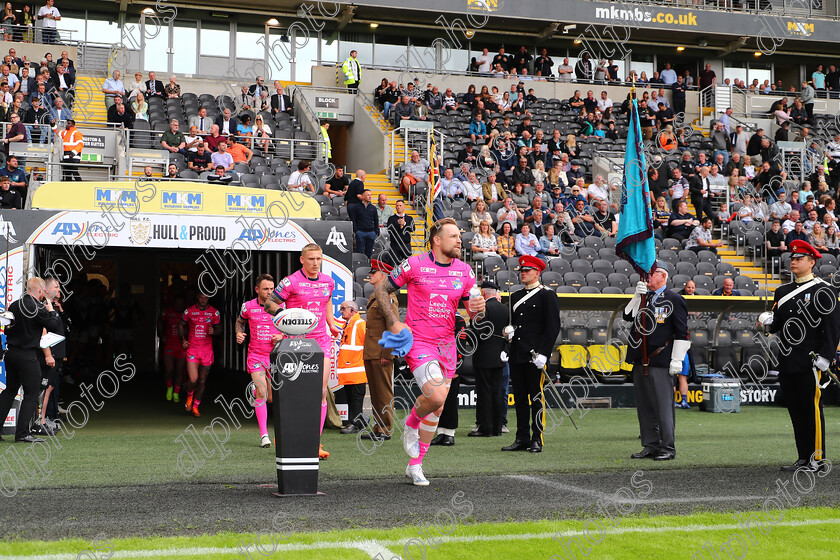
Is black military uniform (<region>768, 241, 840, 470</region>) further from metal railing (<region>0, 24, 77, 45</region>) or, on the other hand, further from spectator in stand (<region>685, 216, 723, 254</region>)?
metal railing (<region>0, 24, 77, 45</region>)

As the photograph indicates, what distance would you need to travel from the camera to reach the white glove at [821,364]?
878 cm

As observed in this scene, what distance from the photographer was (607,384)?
17.3 m

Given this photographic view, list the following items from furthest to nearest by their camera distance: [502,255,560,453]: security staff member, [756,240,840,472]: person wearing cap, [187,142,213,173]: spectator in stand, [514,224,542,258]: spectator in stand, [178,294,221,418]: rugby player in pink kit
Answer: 1. [514,224,542,258]: spectator in stand
2. [187,142,213,173]: spectator in stand
3. [178,294,221,418]: rugby player in pink kit
4. [502,255,560,453]: security staff member
5. [756,240,840,472]: person wearing cap

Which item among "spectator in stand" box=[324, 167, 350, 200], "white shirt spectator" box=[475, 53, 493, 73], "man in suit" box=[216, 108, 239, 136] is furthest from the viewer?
"white shirt spectator" box=[475, 53, 493, 73]

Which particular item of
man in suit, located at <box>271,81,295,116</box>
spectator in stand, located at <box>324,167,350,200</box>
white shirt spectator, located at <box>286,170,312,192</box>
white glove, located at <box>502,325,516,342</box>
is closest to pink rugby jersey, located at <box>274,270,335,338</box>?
white glove, located at <box>502,325,516,342</box>

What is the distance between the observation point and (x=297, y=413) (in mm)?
7289

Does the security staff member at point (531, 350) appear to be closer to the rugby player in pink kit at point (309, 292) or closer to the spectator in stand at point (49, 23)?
the rugby player in pink kit at point (309, 292)

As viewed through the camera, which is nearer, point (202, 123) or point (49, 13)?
point (202, 123)

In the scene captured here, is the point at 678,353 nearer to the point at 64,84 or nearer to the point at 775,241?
the point at 775,241

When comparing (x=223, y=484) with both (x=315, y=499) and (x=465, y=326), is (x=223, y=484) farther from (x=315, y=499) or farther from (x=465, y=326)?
(x=465, y=326)

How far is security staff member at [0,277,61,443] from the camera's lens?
440 inches

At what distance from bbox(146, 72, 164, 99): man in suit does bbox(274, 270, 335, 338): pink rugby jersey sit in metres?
17.0

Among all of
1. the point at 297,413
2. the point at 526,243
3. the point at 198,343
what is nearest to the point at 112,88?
→ the point at 198,343

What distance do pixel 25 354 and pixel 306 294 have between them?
13.1 ft
